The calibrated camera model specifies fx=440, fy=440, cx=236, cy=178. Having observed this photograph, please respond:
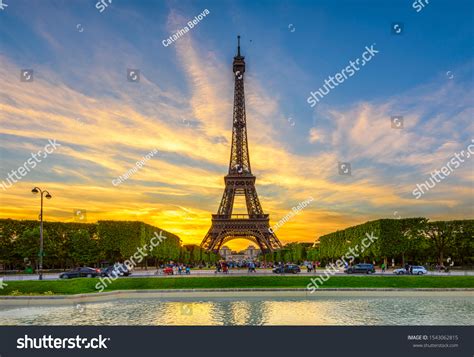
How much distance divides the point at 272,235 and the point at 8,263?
50178 mm

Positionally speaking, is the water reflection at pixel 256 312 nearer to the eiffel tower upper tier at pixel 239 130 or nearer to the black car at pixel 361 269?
the black car at pixel 361 269

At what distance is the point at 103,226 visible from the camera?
237ft

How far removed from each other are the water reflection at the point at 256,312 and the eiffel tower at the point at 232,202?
62.3 metres

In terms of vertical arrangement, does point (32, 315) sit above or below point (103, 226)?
below

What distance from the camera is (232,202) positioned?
99.8 meters

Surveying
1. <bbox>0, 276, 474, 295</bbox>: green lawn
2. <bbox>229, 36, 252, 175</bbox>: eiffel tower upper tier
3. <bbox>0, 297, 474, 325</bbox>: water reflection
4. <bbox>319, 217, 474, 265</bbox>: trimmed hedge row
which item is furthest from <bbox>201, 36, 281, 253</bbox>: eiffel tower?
<bbox>0, 297, 474, 325</bbox>: water reflection

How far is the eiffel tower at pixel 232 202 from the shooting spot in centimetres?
9519

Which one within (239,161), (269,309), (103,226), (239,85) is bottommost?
(269,309)

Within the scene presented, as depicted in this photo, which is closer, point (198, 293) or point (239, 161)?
point (198, 293)
